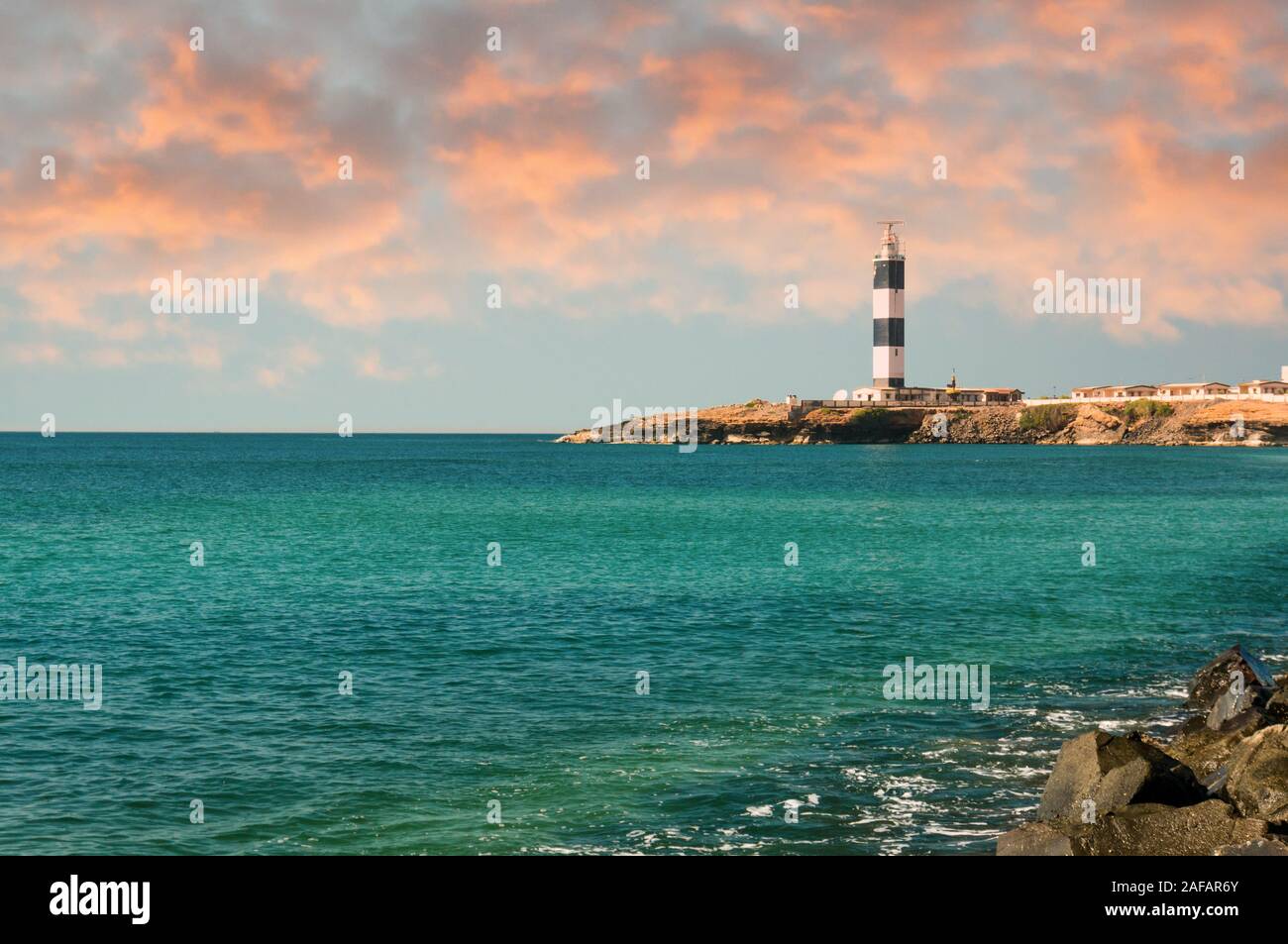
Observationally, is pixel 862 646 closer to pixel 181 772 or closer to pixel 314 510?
pixel 181 772

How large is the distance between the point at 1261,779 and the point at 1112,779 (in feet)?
7.43

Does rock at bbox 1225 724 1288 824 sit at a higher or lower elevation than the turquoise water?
higher

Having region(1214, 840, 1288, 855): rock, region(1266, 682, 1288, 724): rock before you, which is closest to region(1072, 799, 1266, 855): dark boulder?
region(1214, 840, 1288, 855): rock

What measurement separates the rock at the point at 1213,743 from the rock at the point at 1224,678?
76.8 inches

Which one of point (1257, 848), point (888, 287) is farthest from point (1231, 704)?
point (888, 287)

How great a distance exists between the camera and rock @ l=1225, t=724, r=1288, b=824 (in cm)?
1523

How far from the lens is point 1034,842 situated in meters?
14.6

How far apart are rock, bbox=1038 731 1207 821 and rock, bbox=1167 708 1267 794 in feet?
8.49

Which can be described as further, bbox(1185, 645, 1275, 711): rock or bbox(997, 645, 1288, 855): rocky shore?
bbox(1185, 645, 1275, 711): rock

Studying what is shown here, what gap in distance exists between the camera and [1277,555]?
54094 mm

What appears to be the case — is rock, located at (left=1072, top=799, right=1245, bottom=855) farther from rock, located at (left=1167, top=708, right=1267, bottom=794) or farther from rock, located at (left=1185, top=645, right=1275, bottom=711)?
rock, located at (left=1185, top=645, right=1275, bottom=711)

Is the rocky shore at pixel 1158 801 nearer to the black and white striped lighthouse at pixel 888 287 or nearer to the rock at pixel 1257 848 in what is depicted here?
the rock at pixel 1257 848
